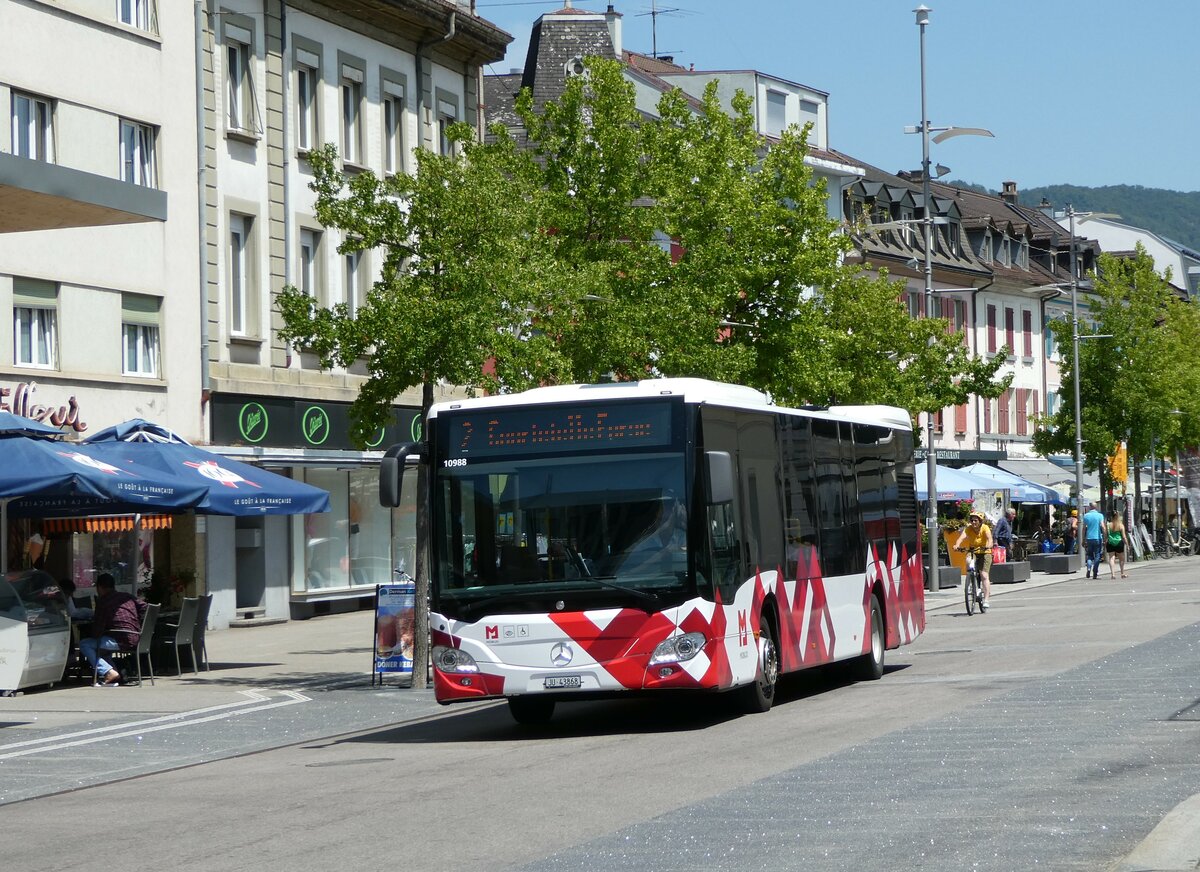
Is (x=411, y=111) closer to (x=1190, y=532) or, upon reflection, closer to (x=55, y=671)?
(x=55, y=671)

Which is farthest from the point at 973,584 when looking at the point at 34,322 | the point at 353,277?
the point at 34,322

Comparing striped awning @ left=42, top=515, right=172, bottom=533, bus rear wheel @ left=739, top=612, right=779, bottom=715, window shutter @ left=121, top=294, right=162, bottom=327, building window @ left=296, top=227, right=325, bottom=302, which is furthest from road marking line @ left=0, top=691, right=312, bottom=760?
building window @ left=296, top=227, right=325, bottom=302

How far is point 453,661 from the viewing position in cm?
1677

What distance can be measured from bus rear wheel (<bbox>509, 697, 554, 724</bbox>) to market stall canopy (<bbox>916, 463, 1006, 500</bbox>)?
33841 millimetres

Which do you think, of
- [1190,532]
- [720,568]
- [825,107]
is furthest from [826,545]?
[1190,532]

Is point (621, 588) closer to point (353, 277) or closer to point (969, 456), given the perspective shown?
point (353, 277)

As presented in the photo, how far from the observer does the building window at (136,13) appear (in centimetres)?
3316

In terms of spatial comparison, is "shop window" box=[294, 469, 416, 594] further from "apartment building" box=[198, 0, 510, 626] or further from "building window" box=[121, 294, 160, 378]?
"building window" box=[121, 294, 160, 378]

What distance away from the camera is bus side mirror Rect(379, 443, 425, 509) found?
16672 mm

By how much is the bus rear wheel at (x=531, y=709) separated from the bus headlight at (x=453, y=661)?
132cm

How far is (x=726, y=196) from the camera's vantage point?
3791cm

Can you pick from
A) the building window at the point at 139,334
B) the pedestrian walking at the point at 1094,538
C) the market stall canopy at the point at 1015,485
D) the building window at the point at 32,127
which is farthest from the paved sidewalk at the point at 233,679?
the market stall canopy at the point at 1015,485

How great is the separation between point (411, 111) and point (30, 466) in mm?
21566

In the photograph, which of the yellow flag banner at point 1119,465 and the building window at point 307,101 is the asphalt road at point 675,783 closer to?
the building window at point 307,101
